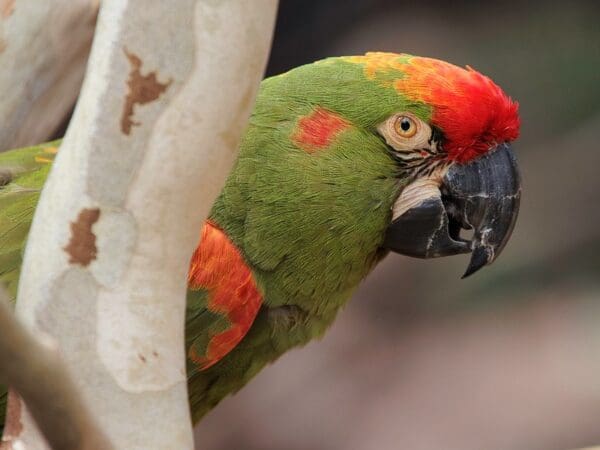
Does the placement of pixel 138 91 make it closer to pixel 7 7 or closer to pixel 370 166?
pixel 370 166

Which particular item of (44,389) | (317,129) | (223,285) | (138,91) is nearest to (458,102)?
(317,129)

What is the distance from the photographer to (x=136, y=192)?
0.93 m

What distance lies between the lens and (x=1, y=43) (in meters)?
1.67

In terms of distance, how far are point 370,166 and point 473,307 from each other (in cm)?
208

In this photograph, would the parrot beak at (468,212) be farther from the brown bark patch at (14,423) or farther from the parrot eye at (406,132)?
the brown bark patch at (14,423)

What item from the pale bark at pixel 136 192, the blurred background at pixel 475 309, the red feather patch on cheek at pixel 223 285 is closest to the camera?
the pale bark at pixel 136 192

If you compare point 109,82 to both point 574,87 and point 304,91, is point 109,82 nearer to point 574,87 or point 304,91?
point 304,91

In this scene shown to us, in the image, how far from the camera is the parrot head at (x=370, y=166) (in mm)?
1520

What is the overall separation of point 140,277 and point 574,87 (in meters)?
2.95

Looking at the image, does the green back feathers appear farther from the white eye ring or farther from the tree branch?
the tree branch

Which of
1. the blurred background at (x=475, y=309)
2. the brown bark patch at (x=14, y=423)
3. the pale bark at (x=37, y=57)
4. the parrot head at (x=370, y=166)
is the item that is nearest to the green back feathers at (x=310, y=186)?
the parrot head at (x=370, y=166)

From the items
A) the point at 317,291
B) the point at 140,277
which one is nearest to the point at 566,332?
the point at 317,291

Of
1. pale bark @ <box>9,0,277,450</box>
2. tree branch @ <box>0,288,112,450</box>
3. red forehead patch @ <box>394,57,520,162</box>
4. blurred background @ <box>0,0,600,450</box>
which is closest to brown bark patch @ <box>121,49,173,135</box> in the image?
pale bark @ <box>9,0,277,450</box>

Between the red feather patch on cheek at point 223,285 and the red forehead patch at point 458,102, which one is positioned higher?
the red forehead patch at point 458,102
